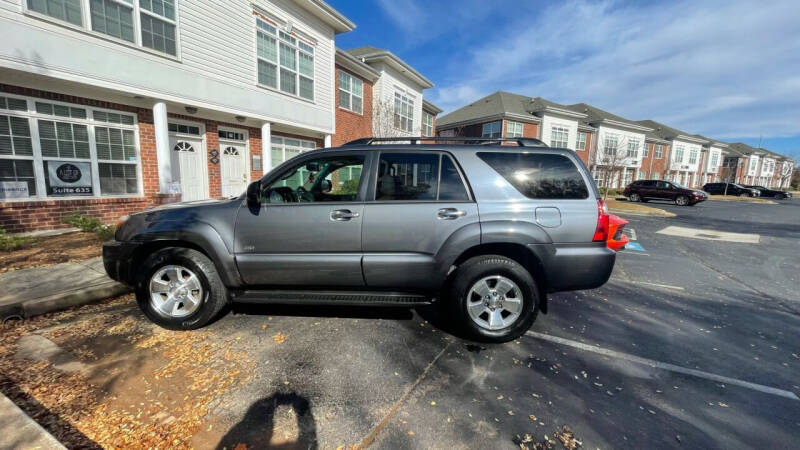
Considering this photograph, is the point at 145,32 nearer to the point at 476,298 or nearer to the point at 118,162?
the point at 118,162

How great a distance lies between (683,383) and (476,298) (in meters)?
1.80

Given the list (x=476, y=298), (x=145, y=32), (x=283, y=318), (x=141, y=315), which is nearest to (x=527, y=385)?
(x=476, y=298)

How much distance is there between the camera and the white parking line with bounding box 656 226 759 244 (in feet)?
32.6

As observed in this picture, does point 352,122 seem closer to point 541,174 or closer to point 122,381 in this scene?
point 541,174

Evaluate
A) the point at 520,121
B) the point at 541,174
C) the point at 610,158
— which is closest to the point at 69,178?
the point at 541,174

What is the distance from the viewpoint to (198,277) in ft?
11.4

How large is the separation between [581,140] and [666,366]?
126 ft

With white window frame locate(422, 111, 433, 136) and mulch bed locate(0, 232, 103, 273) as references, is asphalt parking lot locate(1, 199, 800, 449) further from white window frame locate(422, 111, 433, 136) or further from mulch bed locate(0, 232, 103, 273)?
white window frame locate(422, 111, 433, 136)

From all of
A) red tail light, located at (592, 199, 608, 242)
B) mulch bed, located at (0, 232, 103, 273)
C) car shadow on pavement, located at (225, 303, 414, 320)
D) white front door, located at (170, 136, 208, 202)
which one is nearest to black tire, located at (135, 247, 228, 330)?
car shadow on pavement, located at (225, 303, 414, 320)

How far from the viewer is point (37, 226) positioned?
283 inches

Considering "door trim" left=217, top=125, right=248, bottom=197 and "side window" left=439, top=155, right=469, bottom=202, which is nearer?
"side window" left=439, top=155, right=469, bottom=202

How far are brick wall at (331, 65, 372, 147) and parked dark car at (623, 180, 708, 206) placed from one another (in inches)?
823

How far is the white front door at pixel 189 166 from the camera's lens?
951 centimetres

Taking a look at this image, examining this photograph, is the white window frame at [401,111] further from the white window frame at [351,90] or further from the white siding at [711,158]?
the white siding at [711,158]
